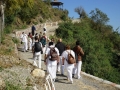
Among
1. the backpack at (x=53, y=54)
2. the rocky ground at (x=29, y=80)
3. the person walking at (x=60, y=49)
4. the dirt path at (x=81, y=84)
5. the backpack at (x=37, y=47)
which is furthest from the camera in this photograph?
the backpack at (x=37, y=47)

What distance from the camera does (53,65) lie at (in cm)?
1025

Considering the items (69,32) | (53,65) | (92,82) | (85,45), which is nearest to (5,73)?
(53,65)

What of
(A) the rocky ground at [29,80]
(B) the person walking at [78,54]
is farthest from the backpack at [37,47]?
(B) the person walking at [78,54]

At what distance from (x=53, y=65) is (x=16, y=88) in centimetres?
283

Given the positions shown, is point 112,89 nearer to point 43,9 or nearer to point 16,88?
point 16,88

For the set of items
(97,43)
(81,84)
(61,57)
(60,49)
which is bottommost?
(81,84)

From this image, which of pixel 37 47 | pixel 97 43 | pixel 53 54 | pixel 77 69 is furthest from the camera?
pixel 97 43

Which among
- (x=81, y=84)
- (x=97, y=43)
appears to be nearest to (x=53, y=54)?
(x=81, y=84)

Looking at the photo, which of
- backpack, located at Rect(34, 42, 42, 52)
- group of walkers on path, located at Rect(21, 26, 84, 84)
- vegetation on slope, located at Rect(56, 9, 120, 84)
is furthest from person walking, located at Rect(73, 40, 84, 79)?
vegetation on slope, located at Rect(56, 9, 120, 84)

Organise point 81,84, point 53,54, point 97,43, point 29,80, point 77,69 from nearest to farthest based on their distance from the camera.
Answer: point 29,80 < point 53,54 < point 81,84 < point 77,69 < point 97,43

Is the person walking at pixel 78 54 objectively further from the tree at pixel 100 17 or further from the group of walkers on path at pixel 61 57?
the tree at pixel 100 17

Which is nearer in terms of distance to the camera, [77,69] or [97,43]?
[77,69]

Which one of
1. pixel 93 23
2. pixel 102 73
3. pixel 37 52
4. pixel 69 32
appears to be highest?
pixel 93 23

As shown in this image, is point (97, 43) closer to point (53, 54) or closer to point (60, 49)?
point (60, 49)
